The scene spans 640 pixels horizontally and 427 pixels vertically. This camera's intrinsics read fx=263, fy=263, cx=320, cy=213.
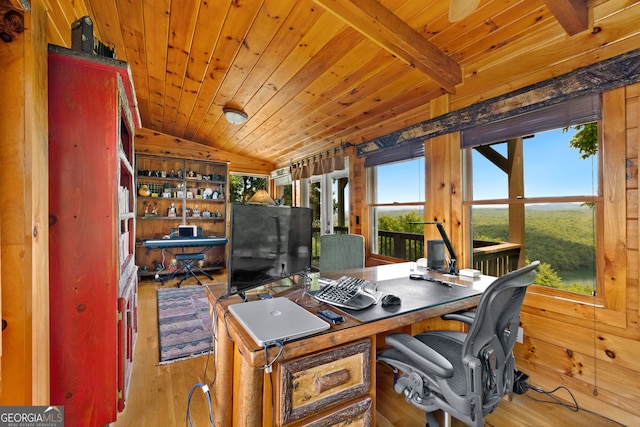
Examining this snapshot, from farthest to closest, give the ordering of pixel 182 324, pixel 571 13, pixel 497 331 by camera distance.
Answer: pixel 182 324 → pixel 571 13 → pixel 497 331

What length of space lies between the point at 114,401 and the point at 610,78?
330 cm

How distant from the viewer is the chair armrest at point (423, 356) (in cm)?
102

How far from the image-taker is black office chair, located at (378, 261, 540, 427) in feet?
3.21

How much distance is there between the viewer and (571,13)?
1.49 metres

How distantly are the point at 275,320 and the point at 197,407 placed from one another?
1180mm

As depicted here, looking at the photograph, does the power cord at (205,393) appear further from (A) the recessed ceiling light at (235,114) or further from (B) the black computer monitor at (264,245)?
(A) the recessed ceiling light at (235,114)

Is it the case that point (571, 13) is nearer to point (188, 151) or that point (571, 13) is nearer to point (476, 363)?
point (476, 363)

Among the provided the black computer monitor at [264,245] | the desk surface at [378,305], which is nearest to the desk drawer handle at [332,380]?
the desk surface at [378,305]

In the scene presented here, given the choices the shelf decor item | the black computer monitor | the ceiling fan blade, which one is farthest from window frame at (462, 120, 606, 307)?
the shelf decor item

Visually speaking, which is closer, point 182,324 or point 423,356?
point 423,356

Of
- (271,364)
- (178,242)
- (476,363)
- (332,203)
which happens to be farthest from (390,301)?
(178,242)

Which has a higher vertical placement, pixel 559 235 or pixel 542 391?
pixel 559 235

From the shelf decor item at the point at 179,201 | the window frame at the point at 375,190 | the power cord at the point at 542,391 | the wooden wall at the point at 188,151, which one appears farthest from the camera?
the shelf decor item at the point at 179,201

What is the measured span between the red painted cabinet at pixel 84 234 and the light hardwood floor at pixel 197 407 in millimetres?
310
